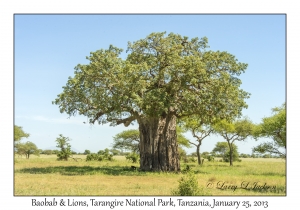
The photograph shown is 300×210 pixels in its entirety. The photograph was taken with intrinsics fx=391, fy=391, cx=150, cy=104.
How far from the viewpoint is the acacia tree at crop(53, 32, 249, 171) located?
73.4ft

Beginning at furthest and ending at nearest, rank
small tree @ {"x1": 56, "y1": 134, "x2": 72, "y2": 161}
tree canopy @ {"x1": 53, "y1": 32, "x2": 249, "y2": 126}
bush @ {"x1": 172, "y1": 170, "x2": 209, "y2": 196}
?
1. small tree @ {"x1": 56, "y1": 134, "x2": 72, "y2": 161}
2. tree canopy @ {"x1": 53, "y1": 32, "x2": 249, "y2": 126}
3. bush @ {"x1": 172, "y1": 170, "x2": 209, "y2": 196}

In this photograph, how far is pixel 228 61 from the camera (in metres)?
23.7

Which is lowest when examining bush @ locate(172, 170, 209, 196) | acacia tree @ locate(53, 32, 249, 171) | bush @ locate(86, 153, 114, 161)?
bush @ locate(86, 153, 114, 161)

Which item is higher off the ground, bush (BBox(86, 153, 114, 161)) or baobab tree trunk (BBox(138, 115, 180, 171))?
baobab tree trunk (BBox(138, 115, 180, 171))

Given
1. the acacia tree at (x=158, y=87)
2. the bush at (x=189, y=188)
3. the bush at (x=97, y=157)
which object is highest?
the acacia tree at (x=158, y=87)

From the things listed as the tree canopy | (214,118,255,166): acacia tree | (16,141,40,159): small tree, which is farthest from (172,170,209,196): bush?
(16,141,40,159): small tree

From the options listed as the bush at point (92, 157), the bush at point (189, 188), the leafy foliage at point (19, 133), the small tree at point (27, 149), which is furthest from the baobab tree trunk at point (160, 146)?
the small tree at point (27, 149)

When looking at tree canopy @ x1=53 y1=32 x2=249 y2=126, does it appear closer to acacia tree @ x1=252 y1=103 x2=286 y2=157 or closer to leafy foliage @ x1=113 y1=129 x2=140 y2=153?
acacia tree @ x1=252 y1=103 x2=286 y2=157

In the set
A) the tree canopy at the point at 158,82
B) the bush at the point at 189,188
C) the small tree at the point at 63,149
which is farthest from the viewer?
the small tree at the point at 63,149

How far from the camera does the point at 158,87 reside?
78.7ft

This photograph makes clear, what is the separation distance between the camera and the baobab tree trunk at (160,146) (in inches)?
982

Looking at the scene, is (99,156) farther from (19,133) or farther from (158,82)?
(158,82)

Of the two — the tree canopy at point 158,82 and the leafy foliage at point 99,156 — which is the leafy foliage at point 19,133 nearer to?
the leafy foliage at point 99,156
